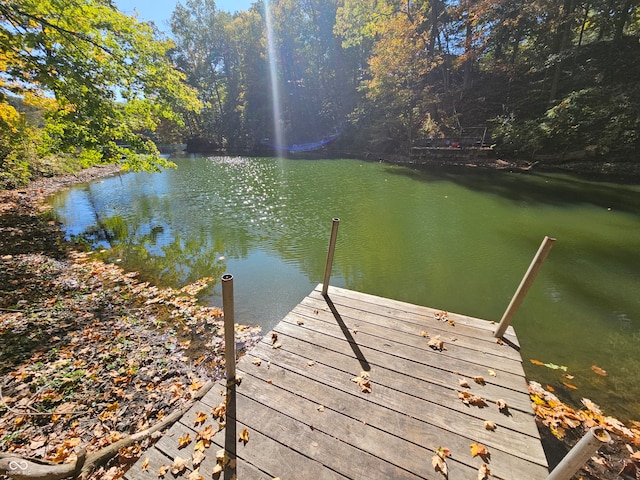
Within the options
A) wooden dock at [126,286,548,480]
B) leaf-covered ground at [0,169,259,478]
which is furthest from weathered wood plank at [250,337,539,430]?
leaf-covered ground at [0,169,259,478]

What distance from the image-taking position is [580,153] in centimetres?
1577

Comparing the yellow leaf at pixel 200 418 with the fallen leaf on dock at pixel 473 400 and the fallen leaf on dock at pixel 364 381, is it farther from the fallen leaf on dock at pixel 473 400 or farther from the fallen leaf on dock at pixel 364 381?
the fallen leaf on dock at pixel 473 400

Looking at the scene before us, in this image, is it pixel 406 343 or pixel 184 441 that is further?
pixel 406 343

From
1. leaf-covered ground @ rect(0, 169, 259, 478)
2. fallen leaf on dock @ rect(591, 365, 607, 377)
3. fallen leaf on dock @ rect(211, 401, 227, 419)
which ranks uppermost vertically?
fallen leaf on dock @ rect(211, 401, 227, 419)

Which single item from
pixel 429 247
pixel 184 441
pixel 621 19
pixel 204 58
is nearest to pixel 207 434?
pixel 184 441

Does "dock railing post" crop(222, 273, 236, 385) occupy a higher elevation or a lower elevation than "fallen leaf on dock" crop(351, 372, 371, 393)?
higher

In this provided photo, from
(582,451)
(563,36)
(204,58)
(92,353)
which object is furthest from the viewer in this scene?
(204,58)

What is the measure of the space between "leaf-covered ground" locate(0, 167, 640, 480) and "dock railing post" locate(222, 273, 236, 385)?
0.93 metres

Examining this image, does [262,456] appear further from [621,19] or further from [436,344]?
[621,19]

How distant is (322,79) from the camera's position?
3431cm

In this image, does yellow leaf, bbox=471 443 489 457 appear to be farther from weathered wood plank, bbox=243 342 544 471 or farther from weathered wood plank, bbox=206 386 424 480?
weathered wood plank, bbox=206 386 424 480

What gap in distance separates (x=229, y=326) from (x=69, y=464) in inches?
49.6

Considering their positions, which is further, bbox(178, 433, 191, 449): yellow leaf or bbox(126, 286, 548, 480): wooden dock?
bbox(178, 433, 191, 449): yellow leaf

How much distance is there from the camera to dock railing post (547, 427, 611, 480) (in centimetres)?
119
